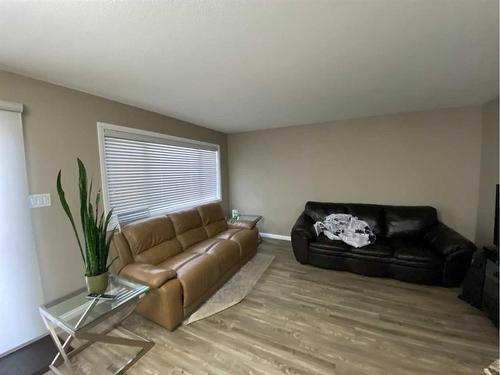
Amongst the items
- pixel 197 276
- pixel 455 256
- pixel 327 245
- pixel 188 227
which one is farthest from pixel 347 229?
pixel 188 227

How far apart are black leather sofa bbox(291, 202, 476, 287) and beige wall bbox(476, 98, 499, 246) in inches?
17.0

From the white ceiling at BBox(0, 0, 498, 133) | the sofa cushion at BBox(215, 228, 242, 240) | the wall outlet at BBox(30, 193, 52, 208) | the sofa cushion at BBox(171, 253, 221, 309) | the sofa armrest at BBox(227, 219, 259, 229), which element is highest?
the white ceiling at BBox(0, 0, 498, 133)

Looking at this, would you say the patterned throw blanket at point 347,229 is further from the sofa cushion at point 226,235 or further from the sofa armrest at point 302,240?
the sofa cushion at point 226,235

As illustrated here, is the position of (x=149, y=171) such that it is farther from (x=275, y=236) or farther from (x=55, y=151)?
(x=275, y=236)

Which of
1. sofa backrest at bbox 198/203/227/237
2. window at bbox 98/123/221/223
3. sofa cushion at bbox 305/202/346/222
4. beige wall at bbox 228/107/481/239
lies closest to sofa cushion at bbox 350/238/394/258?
sofa cushion at bbox 305/202/346/222

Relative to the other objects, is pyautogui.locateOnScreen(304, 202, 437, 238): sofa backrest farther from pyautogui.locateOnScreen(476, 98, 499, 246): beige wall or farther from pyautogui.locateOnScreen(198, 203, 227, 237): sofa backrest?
pyautogui.locateOnScreen(198, 203, 227, 237): sofa backrest

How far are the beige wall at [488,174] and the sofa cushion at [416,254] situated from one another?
0.76 meters

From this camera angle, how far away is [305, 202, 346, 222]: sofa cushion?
3568mm

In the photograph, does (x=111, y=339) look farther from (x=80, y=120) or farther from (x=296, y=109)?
(x=296, y=109)

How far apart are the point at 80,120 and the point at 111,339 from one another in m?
2.06

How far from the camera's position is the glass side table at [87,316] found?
1415mm

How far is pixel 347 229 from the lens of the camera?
3.15 m

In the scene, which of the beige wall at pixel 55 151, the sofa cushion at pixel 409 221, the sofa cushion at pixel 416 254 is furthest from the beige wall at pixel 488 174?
the beige wall at pixel 55 151

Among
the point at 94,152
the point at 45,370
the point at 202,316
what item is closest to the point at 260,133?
the point at 94,152
